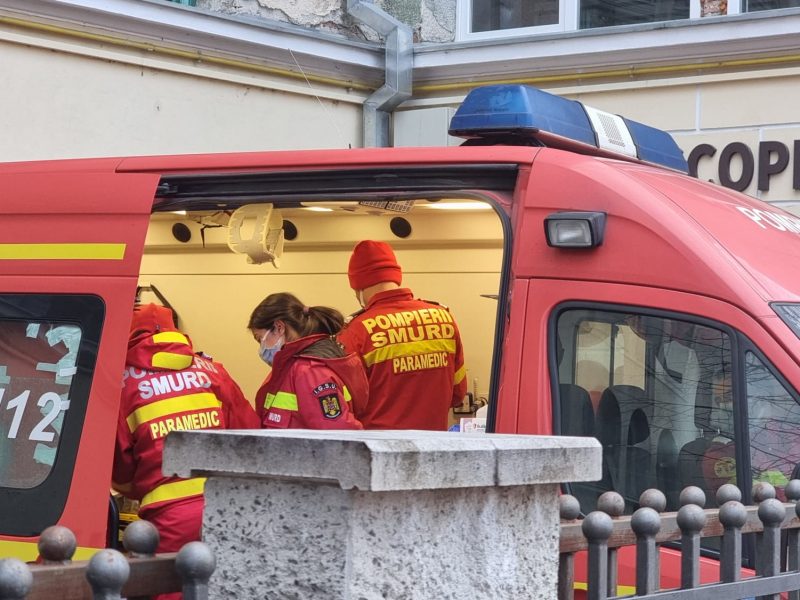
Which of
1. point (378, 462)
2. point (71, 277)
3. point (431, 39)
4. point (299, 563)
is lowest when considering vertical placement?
point (299, 563)

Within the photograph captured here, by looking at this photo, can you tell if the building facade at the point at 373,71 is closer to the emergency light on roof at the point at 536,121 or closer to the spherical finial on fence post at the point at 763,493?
the emergency light on roof at the point at 536,121

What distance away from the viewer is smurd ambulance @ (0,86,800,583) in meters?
3.53

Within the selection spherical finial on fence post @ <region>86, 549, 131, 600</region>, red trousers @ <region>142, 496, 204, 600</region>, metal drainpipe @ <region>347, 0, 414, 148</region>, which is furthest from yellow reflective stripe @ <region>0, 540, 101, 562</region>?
metal drainpipe @ <region>347, 0, 414, 148</region>

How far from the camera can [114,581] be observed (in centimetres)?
173

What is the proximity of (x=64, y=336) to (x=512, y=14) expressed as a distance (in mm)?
6362

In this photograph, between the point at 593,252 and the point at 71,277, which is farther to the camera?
the point at 71,277

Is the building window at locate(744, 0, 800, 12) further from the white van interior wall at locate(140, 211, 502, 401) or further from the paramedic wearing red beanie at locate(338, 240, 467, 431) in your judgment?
the paramedic wearing red beanie at locate(338, 240, 467, 431)

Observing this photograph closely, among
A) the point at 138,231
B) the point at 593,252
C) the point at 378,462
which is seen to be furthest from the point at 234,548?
the point at 138,231

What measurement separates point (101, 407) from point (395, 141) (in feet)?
20.0

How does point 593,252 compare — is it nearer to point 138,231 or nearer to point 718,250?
point 718,250

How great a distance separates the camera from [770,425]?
347 cm

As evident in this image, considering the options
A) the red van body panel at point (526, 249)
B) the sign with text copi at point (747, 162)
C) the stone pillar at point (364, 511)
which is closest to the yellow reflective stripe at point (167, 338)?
the red van body panel at point (526, 249)

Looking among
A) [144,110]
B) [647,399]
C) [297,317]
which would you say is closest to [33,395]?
[297,317]

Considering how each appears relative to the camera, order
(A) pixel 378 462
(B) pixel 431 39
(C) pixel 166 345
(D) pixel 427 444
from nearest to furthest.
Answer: (A) pixel 378 462 < (D) pixel 427 444 < (C) pixel 166 345 < (B) pixel 431 39
